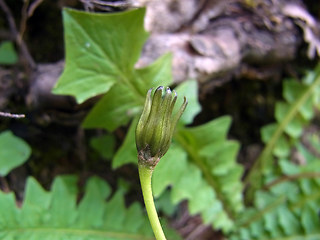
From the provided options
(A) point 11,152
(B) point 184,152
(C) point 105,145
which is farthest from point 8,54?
(B) point 184,152

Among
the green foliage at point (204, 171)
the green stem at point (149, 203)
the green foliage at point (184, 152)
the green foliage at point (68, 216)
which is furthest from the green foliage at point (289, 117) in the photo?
the green stem at point (149, 203)

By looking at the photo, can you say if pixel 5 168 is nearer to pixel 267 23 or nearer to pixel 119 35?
pixel 119 35

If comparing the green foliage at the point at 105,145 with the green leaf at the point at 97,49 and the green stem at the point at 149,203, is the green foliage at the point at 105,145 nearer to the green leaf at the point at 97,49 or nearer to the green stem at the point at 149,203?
the green leaf at the point at 97,49

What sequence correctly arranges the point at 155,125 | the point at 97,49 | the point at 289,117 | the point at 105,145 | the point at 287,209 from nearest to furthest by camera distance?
the point at 155,125, the point at 97,49, the point at 105,145, the point at 287,209, the point at 289,117

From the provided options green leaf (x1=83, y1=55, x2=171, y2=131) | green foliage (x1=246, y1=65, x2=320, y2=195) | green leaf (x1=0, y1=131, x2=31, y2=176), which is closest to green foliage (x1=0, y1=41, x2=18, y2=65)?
green leaf (x1=0, y1=131, x2=31, y2=176)

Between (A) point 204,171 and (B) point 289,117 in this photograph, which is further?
(B) point 289,117

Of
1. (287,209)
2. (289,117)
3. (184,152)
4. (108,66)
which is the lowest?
(287,209)

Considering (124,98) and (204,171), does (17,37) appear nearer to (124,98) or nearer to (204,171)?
(124,98)
